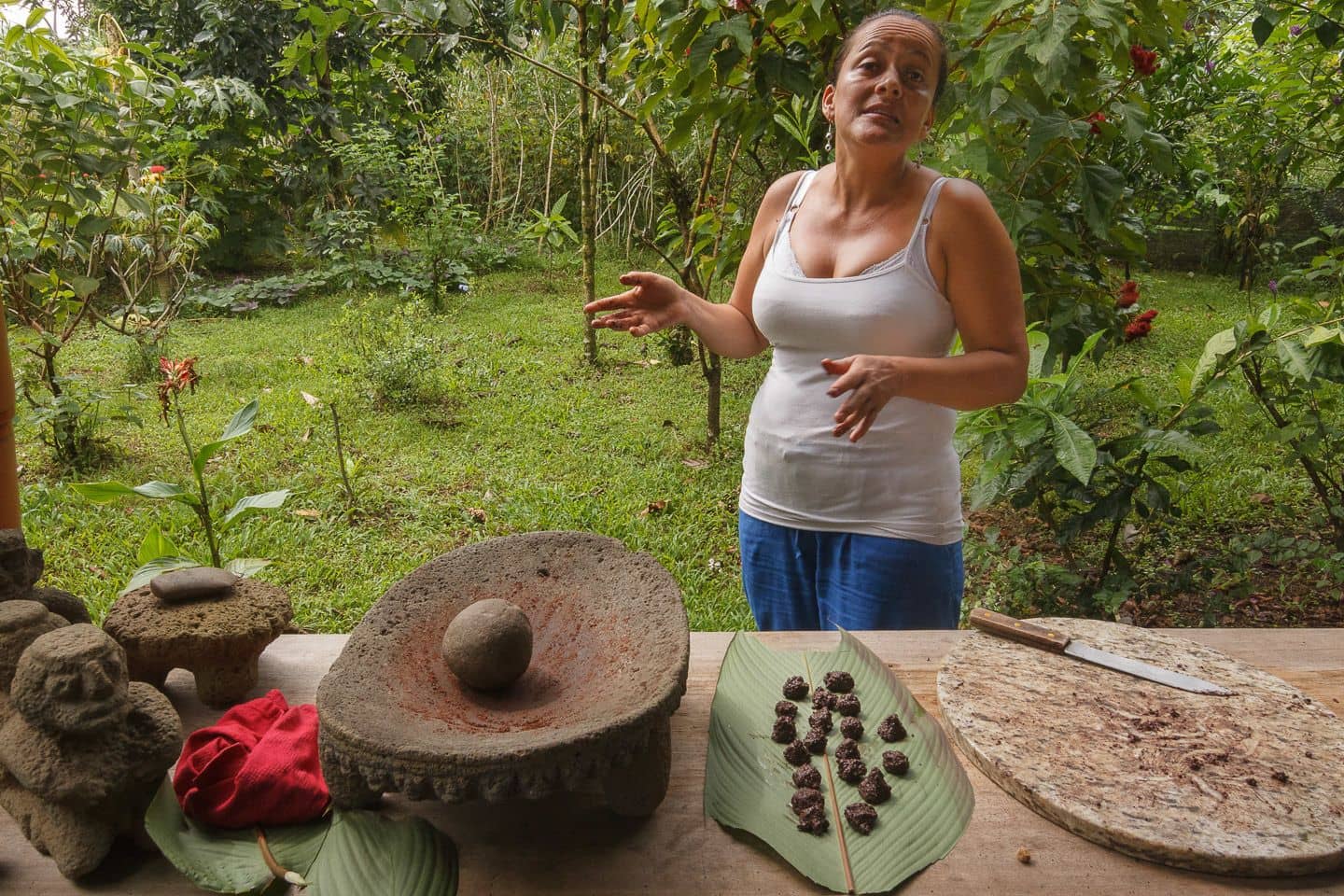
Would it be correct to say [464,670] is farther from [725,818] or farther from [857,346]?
[857,346]

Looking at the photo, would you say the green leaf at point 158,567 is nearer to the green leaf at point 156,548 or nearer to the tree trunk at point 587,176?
the green leaf at point 156,548

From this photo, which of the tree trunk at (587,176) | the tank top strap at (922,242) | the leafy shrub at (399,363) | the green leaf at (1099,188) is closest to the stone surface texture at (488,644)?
the tank top strap at (922,242)

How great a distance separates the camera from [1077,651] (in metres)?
1.40

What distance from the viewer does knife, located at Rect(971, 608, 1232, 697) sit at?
4.30 feet

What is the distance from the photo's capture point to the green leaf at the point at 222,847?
1009 mm

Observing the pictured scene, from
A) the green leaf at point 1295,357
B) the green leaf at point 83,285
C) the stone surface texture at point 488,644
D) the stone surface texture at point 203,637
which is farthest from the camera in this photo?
the green leaf at point 83,285

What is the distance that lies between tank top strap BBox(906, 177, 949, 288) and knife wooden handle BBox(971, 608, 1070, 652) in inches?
23.5

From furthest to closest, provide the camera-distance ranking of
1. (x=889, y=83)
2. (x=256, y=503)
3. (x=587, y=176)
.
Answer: (x=587, y=176), (x=256, y=503), (x=889, y=83)

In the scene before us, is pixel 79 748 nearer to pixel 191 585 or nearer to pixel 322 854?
pixel 322 854

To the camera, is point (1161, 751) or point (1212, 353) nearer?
→ point (1161, 751)

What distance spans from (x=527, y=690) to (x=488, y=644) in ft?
0.46

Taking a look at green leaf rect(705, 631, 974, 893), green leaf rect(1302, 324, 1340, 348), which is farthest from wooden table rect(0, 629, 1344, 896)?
green leaf rect(1302, 324, 1340, 348)

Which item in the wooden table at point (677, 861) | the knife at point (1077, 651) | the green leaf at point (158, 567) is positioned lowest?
the wooden table at point (677, 861)

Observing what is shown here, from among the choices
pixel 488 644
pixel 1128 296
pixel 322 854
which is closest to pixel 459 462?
pixel 1128 296
